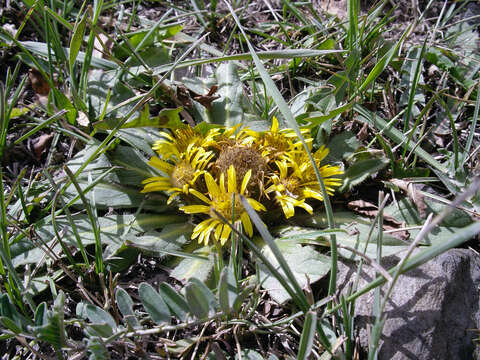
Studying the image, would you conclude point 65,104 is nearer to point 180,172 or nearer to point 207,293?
point 180,172

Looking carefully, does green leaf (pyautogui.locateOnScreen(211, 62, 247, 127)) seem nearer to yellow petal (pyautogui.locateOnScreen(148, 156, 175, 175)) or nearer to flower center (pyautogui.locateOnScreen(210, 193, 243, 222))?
yellow petal (pyautogui.locateOnScreen(148, 156, 175, 175))

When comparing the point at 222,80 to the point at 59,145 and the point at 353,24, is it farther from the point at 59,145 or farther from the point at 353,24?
the point at 59,145

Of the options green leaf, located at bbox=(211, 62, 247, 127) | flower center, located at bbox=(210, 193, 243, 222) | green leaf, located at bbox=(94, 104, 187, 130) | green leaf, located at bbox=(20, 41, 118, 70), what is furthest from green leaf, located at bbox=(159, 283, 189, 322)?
green leaf, located at bbox=(20, 41, 118, 70)

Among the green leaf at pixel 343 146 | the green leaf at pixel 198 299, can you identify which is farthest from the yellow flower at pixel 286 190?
the green leaf at pixel 198 299

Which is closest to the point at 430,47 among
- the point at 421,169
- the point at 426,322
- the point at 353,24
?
the point at 353,24

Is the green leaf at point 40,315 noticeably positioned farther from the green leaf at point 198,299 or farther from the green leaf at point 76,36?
the green leaf at point 76,36

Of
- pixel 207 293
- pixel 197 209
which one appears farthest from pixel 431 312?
pixel 197 209

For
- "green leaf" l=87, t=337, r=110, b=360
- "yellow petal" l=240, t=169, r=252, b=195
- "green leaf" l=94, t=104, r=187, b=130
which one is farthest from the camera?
"green leaf" l=94, t=104, r=187, b=130
